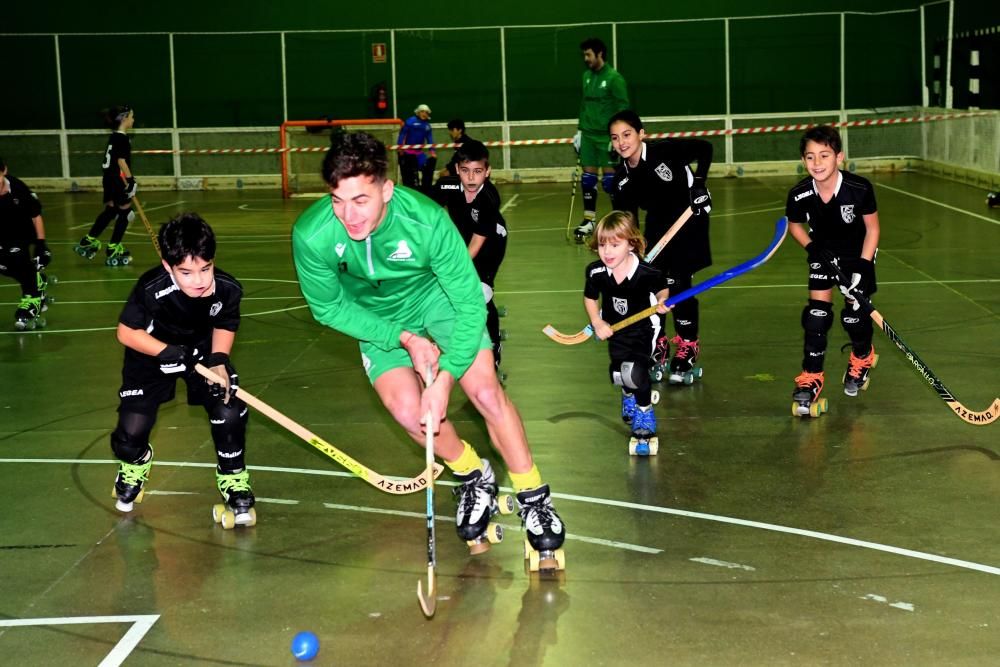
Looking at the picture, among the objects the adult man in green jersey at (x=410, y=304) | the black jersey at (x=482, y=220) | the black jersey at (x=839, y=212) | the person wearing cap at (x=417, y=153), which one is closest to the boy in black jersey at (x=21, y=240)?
the black jersey at (x=482, y=220)

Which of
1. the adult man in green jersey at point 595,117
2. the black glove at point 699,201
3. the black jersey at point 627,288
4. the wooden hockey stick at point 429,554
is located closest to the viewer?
the wooden hockey stick at point 429,554

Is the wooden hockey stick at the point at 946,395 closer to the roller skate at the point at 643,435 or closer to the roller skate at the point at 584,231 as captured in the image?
the roller skate at the point at 643,435

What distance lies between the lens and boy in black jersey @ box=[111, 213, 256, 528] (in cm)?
583

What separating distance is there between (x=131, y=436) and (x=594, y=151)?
12187 mm

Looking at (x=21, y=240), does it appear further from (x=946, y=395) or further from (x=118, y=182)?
(x=946, y=395)

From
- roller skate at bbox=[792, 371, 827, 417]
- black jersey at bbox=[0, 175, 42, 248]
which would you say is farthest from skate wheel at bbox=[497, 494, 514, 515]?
black jersey at bbox=[0, 175, 42, 248]

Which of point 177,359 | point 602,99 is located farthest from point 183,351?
point 602,99

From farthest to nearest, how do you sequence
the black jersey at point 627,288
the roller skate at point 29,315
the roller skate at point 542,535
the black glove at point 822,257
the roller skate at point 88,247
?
the roller skate at point 88,247 < the roller skate at point 29,315 < the black glove at point 822,257 < the black jersey at point 627,288 < the roller skate at point 542,535

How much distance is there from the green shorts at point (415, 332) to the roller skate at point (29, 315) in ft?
22.4

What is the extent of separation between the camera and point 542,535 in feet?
17.3

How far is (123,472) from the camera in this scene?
628 cm

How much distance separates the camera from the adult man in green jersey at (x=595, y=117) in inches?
666

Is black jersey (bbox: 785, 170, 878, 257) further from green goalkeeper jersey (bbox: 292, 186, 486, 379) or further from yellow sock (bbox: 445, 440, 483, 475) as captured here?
green goalkeeper jersey (bbox: 292, 186, 486, 379)

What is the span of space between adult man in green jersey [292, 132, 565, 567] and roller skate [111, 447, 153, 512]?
A: 1415 millimetres
